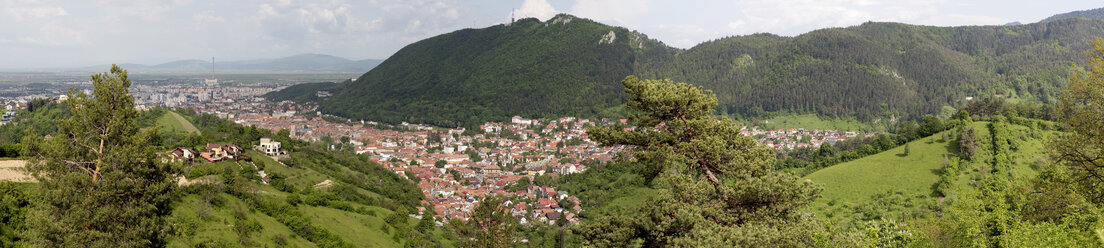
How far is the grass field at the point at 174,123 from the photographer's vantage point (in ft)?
152

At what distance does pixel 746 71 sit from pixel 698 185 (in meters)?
134

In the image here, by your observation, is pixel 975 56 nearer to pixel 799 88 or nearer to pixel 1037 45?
pixel 1037 45

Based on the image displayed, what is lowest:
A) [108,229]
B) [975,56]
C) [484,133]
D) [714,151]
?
[484,133]

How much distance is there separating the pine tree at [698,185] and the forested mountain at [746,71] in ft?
321

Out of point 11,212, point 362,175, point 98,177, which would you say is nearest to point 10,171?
point 11,212

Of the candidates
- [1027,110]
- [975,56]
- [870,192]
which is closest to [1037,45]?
[975,56]

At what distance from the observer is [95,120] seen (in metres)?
8.10

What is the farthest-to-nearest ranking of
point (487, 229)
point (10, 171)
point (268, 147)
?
point (268, 147) → point (487, 229) → point (10, 171)

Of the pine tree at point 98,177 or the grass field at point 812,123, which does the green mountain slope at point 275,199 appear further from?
the grass field at point 812,123

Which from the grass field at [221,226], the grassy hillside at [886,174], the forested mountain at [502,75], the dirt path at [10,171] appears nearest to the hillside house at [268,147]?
the grass field at [221,226]

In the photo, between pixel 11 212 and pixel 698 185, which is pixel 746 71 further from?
pixel 11 212

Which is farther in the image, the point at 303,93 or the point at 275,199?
the point at 303,93

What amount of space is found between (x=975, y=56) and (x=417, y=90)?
15211 cm

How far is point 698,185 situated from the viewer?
9.63 meters
